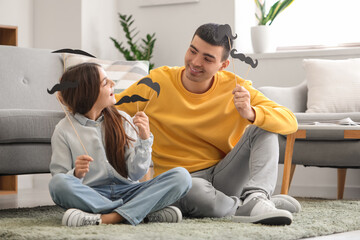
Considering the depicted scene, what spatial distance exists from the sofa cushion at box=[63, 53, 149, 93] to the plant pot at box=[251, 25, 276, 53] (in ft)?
3.75

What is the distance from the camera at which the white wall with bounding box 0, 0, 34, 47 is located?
4.08 metres

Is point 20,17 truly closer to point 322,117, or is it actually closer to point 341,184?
point 322,117

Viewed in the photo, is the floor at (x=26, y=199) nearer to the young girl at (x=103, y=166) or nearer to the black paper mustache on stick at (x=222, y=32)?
the young girl at (x=103, y=166)

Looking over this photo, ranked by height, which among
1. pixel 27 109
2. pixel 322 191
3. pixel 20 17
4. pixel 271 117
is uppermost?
pixel 20 17

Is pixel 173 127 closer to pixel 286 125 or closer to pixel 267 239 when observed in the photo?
pixel 286 125

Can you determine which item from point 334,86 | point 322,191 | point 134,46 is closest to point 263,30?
point 334,86

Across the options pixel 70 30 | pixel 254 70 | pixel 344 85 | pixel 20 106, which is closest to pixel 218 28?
pixel 20 106

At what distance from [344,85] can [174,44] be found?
1.42 m

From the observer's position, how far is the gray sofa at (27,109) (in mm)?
2332

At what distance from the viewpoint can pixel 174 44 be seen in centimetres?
443

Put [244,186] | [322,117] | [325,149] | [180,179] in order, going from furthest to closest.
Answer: [322,117] < [325,149] < [244,186] < [180,179]

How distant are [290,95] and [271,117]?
5.48 feet

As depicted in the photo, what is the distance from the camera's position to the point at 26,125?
2363 millimetres

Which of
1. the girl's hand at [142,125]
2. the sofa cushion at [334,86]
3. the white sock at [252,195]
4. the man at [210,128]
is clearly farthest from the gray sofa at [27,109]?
the sofa cushion at [334,86]
